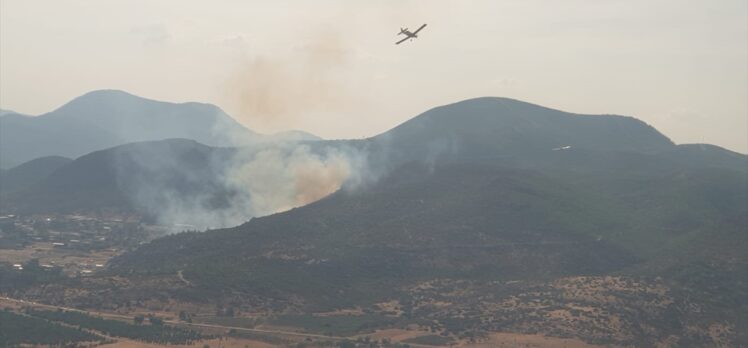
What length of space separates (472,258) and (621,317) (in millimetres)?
47222

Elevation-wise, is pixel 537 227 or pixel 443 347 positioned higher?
pixel 537 227

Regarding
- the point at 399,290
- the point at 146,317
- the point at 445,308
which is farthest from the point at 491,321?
the point at 146,317

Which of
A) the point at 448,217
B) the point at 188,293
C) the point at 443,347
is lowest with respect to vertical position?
the point at 443,347

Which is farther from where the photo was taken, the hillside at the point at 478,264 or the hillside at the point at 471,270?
the hillside at the point at 478,264

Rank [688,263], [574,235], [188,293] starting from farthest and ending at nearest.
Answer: [574,235], [688,263], [188,293]

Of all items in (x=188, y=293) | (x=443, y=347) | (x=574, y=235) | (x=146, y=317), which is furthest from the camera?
(x=574, y=235)

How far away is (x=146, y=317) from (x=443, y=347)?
A: 45.0 m

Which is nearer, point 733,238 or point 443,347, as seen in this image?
point 443,347

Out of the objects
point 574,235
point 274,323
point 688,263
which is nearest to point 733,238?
point 688,263

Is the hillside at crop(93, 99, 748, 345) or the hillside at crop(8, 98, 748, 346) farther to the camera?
the hillside at crop(93, 99, 748, 345)

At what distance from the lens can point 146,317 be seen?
12388 cm

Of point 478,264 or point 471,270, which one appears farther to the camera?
point 478,264

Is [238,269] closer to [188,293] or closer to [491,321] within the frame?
[188,293]

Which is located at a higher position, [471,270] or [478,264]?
[478,264]
